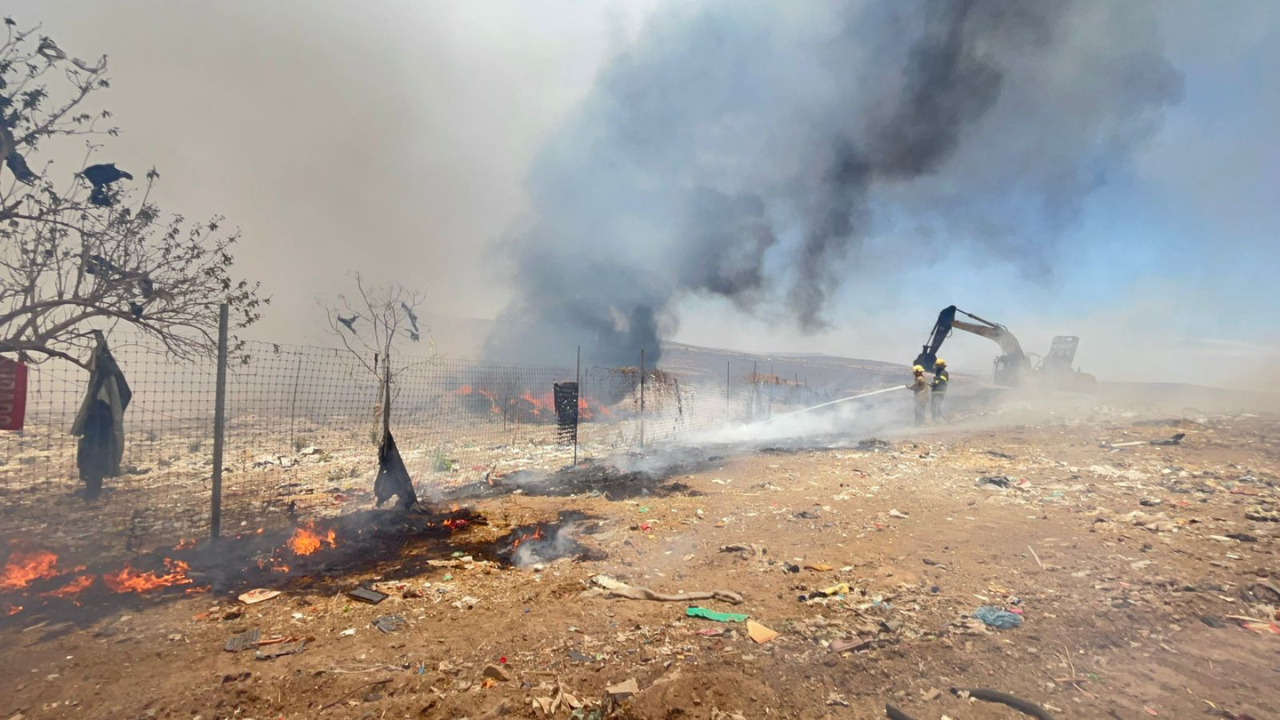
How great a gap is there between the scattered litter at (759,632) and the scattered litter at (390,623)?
2.22m

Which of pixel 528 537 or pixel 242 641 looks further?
pixel 528 537

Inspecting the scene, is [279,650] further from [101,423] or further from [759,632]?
[101,423]

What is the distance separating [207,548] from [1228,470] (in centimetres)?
1353

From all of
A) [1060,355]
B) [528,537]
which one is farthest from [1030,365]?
[528,537]

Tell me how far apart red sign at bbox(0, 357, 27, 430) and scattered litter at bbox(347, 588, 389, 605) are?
291 centimetres

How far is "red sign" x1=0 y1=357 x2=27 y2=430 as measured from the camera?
14.0 ft

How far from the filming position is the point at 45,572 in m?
4.27

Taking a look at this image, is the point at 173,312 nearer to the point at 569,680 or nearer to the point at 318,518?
the point at 318,518

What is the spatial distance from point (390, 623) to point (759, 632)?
237 centimetres

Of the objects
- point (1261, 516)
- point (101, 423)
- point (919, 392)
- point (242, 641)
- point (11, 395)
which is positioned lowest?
point (242, 641)

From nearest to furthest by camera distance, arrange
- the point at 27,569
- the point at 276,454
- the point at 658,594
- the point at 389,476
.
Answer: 1. the point at 658,594
2. the point at 27,569
3. the point at 389,476
4. the point at 276,454

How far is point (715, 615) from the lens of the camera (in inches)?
149

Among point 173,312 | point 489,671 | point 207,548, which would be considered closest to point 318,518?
point 207,548

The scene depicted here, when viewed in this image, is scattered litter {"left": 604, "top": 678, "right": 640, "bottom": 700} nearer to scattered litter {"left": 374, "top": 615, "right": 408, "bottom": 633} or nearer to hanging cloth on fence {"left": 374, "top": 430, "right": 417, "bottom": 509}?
scattered litter {"left": 374, "top": 615, "right": 408, "bottom": 633}
